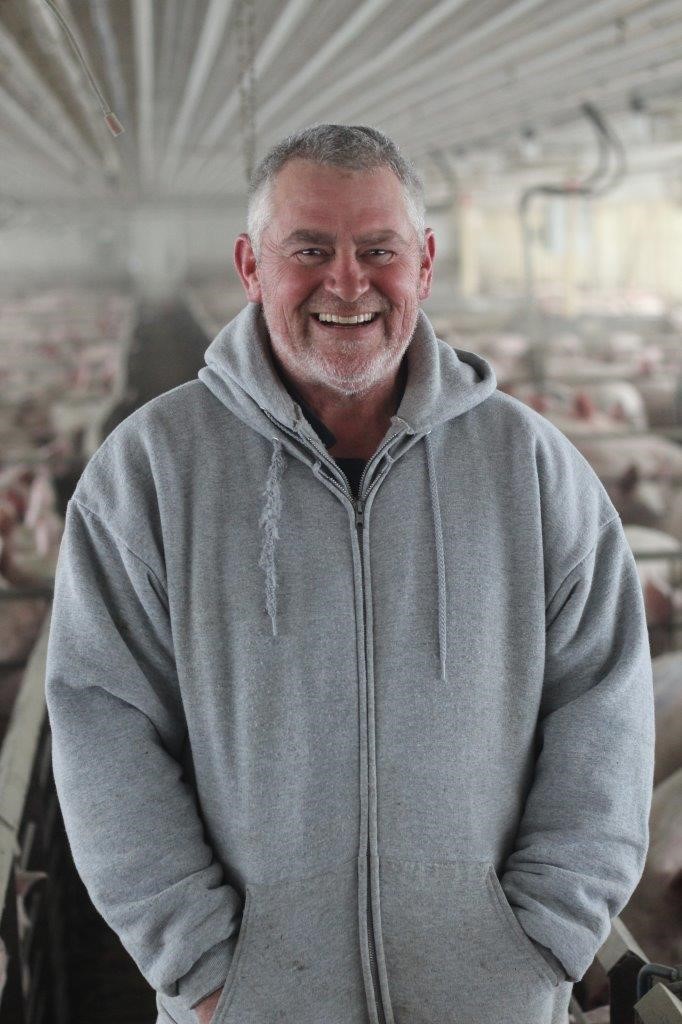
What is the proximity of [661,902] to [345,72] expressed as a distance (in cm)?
338

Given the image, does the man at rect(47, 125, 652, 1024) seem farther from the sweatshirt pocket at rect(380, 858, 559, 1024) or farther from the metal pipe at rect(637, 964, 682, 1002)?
the metal pipe at rect(637, 964, 682, 1002)

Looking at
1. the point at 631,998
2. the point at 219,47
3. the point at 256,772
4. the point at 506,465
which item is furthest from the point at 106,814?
the point at 219,47

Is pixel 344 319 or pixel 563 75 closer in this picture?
pixel 344 319

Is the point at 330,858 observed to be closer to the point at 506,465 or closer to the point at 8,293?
the point at 506,465

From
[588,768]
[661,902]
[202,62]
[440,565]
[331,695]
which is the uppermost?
[202,62]

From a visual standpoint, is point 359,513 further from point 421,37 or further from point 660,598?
point 421,37

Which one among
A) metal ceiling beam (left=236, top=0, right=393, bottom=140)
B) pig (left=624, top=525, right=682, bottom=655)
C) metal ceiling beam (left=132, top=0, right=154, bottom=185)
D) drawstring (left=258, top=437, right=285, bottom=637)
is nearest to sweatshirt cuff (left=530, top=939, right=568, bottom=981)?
drawstring (left=258, top=437, right=285, bottom=637)

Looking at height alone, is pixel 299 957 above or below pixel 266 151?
below

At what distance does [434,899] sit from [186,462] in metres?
0.61

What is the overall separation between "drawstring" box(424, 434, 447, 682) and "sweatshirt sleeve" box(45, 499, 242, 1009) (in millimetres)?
335

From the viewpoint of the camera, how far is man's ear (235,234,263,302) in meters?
1.30

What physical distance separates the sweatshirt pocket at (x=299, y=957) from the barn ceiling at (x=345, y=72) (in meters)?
1.25

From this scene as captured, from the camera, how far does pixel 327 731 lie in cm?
120

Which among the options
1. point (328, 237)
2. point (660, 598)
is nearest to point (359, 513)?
point (328, 237)
